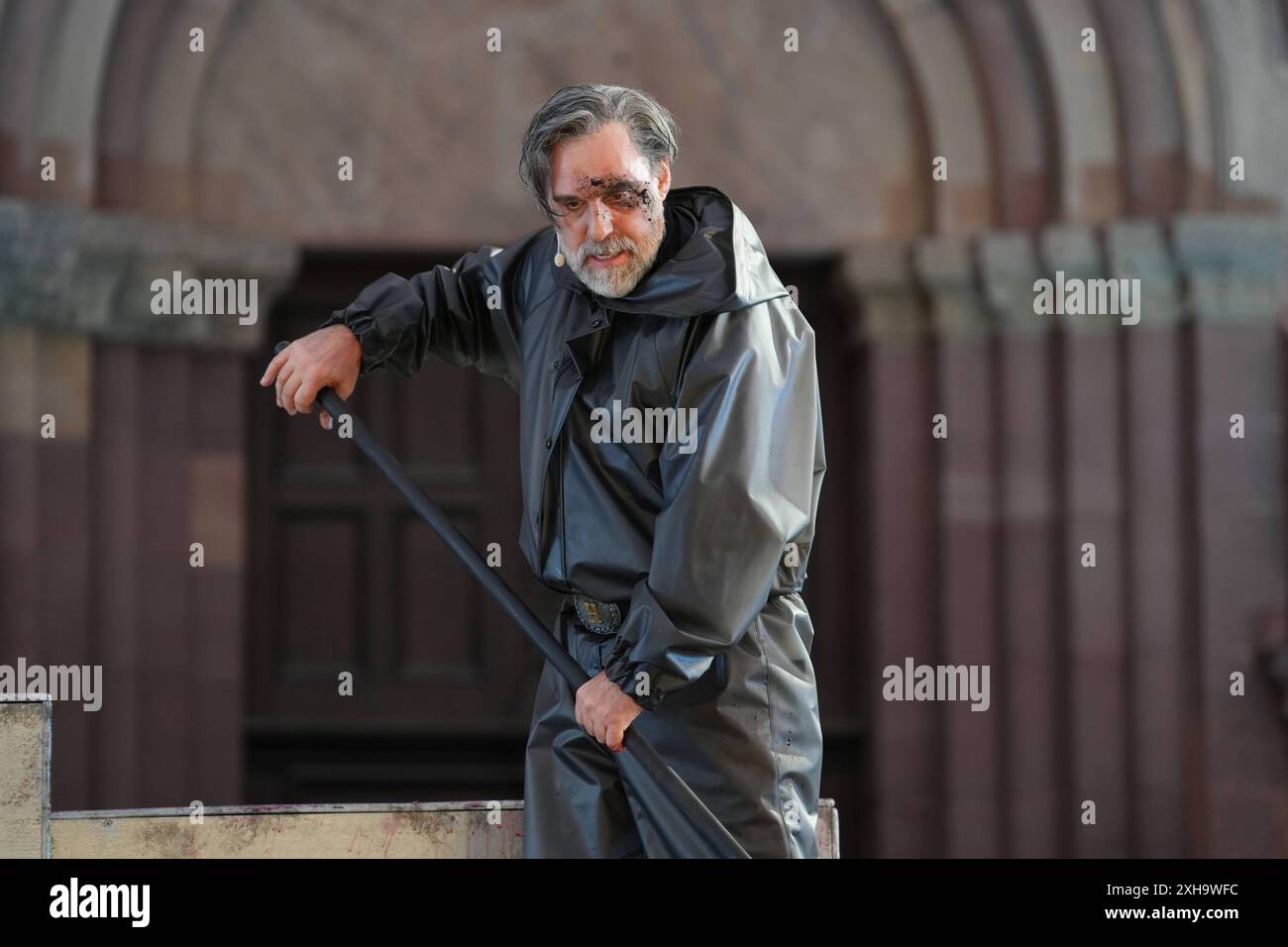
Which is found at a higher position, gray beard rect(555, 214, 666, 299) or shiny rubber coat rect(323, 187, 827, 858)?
gray beard rect(555, 214, 666, 299)

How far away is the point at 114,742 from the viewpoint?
4.79 m

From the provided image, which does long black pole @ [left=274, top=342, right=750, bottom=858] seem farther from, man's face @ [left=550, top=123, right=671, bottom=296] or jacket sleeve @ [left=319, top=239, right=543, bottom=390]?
man's face @ [left=550, top=123, right=671, bottom=296]

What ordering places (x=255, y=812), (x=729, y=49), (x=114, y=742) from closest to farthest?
1. (x=255, y=812)
2. (x=114, y=742)
3. (x=729, y=49)

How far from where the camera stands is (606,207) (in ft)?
6.93

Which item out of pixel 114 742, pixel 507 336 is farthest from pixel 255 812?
pixel 114 742

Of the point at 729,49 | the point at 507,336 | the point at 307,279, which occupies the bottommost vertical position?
the point at 507,336

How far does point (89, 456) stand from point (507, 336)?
2783mm

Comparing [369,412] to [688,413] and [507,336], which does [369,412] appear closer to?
[507,336]

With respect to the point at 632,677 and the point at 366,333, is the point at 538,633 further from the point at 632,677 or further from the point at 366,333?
the point at 366,333

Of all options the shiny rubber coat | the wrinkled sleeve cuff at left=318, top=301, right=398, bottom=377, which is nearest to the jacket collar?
the shiny rubber coat

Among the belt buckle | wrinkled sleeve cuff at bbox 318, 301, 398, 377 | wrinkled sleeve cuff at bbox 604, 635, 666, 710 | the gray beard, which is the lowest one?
wrinkled sleeve cuff at bbox 604, 635, 666, 710

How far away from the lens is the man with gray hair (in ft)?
6.66

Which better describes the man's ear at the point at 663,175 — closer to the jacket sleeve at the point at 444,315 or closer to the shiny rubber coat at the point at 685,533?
the shiny rubber coat at the point at 685,533

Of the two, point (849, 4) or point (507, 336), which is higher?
point (849, 4)
